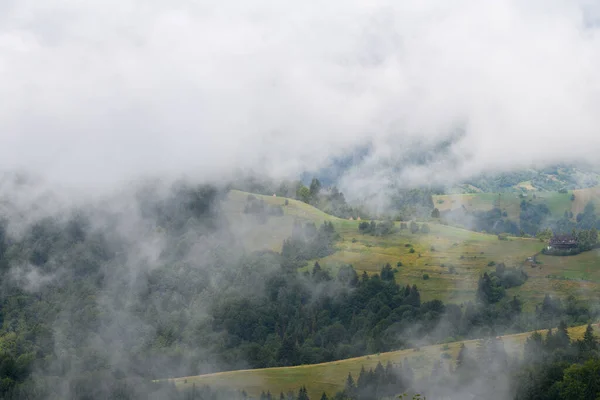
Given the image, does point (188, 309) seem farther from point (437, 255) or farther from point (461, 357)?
point (461, 357)

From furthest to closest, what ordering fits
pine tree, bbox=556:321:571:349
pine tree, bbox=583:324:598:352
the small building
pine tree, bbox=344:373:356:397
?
1. the small building
2. pine tree, bbox=344:373:356:397
3. pine tree, bbox=556:321:571:349
4. pine tree, bbox=583:324:598:352

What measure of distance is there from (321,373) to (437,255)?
1992 inches

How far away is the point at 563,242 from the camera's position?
476 ft

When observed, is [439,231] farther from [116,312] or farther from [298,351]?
[116,312]

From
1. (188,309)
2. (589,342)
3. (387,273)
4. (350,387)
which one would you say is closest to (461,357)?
(350,387)

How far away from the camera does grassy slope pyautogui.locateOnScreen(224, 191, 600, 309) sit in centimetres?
13025

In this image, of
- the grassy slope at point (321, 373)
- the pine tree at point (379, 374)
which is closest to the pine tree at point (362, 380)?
the pine tree at point (379, 374)

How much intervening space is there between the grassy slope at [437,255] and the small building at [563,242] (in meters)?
3.13

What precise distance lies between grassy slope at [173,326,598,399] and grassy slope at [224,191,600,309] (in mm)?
23963

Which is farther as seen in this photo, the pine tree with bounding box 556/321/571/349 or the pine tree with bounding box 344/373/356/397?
the pine tree with bounding box 344/373/356/397

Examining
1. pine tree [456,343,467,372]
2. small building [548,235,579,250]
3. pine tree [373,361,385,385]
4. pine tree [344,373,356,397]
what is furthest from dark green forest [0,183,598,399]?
pine tree [344,373,356,397]

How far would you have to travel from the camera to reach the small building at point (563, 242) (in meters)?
143

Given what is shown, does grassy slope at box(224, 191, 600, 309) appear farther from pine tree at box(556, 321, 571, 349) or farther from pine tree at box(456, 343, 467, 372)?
pine tree at box(556, 321, 571, 349)

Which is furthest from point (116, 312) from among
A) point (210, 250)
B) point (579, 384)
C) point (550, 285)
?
point (579, 384)
